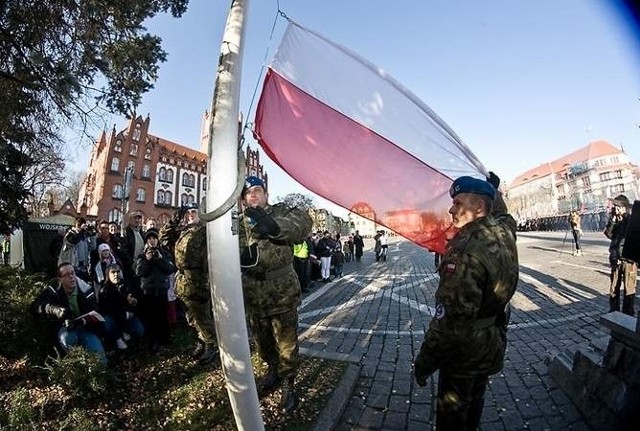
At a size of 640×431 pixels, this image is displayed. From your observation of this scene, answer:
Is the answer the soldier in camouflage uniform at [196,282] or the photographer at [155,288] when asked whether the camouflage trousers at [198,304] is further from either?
the photographer at [155,288]

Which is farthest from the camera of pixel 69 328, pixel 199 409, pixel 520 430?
A: pixel 69 328

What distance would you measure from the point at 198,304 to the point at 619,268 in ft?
24.1

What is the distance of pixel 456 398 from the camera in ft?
8.04

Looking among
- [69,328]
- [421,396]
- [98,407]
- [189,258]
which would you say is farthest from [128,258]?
[421,396]

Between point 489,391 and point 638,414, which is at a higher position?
point 638,414

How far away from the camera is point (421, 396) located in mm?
3973

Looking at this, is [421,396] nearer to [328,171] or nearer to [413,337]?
[413,337]

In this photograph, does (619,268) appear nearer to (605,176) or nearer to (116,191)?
(116,191)

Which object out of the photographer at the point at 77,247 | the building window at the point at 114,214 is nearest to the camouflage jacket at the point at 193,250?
the photographer at the point at 77,247

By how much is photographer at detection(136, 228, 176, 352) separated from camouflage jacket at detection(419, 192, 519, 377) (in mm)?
4579

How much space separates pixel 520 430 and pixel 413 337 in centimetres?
283

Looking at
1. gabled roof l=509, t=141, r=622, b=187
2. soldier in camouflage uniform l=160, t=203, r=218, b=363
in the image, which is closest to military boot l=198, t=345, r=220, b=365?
soldier in camouflage uniform l=160, t=203, r=218, b=363

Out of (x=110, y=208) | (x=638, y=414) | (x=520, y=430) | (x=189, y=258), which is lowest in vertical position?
(x=520, y=430)

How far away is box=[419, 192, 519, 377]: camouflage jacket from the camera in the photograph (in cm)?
229
